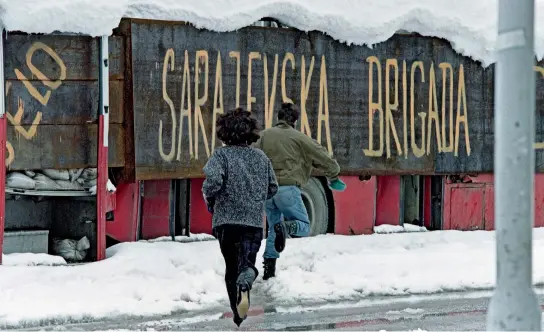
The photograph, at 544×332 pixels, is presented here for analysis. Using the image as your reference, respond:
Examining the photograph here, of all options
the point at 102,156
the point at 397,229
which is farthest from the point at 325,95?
the point at 102,156

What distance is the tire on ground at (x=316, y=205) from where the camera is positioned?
12.9 meters

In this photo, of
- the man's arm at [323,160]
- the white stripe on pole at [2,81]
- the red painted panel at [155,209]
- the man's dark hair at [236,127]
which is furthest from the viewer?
the red painted panel at [155,209]

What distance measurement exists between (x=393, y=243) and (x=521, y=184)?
6805mm

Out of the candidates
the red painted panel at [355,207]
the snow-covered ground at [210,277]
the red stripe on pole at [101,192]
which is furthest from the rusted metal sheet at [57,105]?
the red painted panel at [355,207]

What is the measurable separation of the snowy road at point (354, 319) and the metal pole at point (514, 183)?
2.33m

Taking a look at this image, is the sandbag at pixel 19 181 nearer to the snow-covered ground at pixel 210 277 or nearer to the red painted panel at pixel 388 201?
the snow-covered ground at pixel 210 277

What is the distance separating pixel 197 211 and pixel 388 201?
8.74ft

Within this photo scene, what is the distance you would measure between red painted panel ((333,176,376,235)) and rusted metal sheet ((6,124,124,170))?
11.0ft

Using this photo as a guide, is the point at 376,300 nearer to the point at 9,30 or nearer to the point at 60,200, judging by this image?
the point at 60,200

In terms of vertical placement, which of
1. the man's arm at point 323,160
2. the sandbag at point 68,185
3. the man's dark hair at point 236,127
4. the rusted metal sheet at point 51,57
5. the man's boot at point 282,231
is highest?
the rusted metal sheet at point 51,57

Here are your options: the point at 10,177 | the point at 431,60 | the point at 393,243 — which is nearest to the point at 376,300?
the point at 393,243

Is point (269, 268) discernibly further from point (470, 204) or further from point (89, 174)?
point (470, 204)

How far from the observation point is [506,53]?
19.6 ft

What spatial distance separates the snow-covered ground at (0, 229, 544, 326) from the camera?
9016mm
